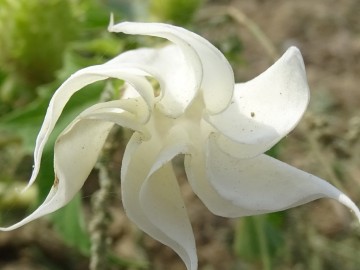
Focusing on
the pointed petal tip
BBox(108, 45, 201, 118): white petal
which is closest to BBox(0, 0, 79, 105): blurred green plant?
BBox(108, 45, 201, 118): white petal

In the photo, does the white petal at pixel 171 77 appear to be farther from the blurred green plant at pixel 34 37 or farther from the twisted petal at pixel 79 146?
the blurred green plant at pixel 34 37

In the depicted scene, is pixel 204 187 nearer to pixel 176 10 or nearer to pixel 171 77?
pixel 171 77

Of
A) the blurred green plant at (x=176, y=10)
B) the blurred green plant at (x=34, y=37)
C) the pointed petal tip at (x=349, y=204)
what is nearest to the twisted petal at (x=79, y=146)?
the pointed petal tip at (x=349, y=204)

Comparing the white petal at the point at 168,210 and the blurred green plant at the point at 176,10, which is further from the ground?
the white petal at the point at 168,210

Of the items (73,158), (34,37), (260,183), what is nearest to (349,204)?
(260,183)

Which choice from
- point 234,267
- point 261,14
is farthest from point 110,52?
point 261,14

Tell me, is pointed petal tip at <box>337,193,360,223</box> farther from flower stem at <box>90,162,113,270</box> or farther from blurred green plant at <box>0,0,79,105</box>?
blurred green plant at <box>0,0,79,105</box>

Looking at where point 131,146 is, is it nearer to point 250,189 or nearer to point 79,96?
point 250,189
